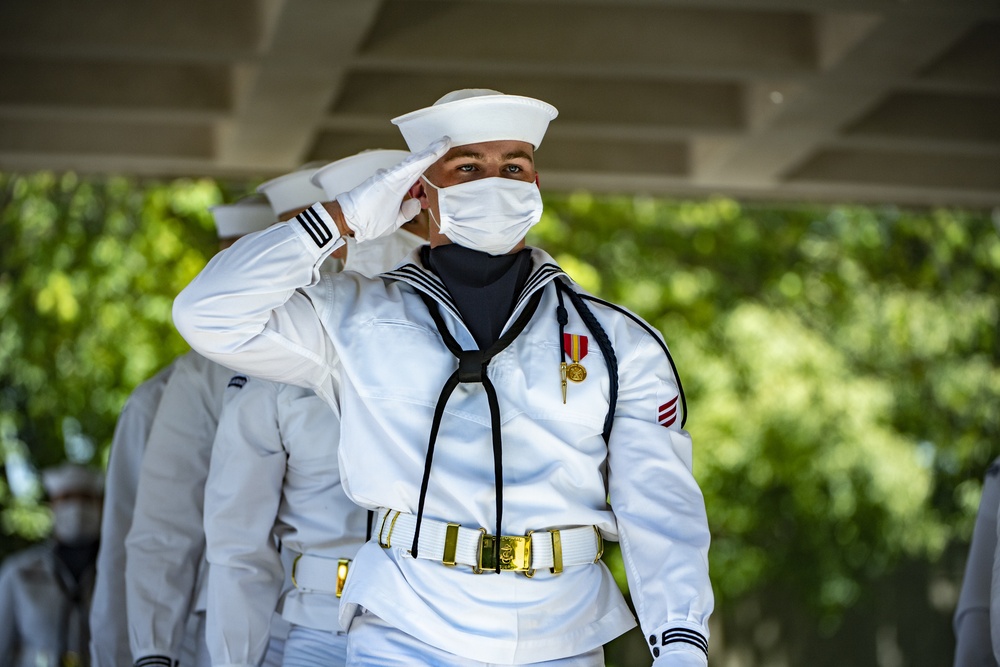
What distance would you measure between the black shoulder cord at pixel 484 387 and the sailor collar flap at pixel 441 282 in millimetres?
53

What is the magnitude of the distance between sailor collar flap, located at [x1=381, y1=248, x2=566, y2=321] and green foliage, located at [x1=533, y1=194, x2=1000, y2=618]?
9.82 metres

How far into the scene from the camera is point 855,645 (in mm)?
13594

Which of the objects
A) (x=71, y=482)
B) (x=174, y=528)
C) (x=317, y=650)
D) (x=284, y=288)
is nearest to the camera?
(x=284, y=288)

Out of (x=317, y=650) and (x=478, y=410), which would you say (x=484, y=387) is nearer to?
(x=478, y=410)

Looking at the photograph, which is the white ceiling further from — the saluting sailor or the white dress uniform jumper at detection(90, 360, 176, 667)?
the saluting sailor

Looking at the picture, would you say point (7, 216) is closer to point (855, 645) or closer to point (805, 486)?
point (805, 486)

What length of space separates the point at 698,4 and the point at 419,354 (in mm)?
3154

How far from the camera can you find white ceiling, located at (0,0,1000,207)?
6.16m

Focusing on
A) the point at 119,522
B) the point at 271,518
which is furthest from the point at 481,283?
the point at 119,522

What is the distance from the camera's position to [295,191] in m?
4.69

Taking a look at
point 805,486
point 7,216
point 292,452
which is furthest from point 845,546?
point 292,452

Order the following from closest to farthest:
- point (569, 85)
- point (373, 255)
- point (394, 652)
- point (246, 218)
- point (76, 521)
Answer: point (394, 652) < point (373, 255) < point (246, 218) < point (569, 85) < point (76, 521)

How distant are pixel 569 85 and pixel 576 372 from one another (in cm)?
451

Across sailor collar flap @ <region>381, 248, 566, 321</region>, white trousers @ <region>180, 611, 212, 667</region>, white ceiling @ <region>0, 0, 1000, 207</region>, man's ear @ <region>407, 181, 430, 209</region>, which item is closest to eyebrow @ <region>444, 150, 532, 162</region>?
man's ear @ <region>407, 181, 430, 209</region>
